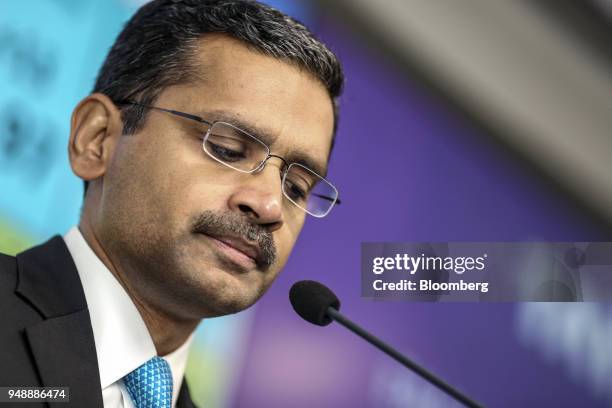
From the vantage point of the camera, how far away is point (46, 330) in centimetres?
105

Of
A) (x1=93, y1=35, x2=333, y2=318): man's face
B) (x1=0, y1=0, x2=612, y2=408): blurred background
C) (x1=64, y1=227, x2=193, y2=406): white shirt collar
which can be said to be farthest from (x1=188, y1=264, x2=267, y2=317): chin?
(x1=0, y1=0, x2=612, y2=408): blurred background

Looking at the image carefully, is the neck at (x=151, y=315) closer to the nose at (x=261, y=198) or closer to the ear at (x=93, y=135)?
the ear at (x=93, y=135)

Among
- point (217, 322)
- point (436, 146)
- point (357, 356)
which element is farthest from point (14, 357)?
point (436, 146)

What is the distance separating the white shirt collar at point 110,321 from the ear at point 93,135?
126 mm

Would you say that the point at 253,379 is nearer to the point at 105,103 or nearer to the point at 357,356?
the point at 357,356

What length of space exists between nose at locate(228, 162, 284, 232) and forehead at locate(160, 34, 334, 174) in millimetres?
63

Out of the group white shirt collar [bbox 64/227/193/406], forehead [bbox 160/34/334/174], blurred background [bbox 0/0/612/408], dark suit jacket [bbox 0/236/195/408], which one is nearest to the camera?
dark suit jacket [bbox 0/236/195/408]

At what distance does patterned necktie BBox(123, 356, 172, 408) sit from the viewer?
1097mm

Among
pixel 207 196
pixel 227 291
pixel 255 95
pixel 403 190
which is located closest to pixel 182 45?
pixel 255 95

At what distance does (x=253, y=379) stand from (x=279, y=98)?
0.89 metres

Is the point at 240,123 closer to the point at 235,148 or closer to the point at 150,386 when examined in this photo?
the point at 235,148

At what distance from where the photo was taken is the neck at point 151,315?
1.25 metres

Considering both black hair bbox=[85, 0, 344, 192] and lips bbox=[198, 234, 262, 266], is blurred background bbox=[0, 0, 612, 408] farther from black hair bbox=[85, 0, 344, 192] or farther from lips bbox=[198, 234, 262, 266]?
lips bbox=[198, 234, 262, 266]

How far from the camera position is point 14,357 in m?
1.01
